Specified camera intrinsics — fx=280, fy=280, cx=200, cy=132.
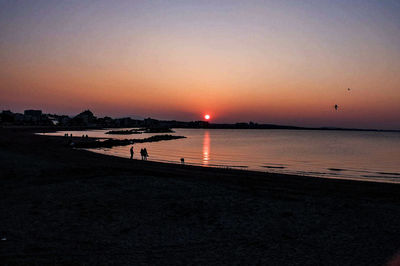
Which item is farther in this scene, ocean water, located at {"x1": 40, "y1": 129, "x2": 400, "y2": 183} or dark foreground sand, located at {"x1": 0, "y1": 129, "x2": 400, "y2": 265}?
ocean water, located at {"x1": 40, "y1": 129, "x2": 400, "y2": 183}

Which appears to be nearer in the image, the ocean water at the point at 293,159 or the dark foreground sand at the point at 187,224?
the dark foreground sand at the point at 187,224

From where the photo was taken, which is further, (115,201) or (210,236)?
(115,201)

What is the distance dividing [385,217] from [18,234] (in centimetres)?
1553

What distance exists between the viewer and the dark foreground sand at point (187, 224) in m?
8.80

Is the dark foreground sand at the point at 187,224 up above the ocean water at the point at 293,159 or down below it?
above

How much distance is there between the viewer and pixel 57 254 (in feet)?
27.9

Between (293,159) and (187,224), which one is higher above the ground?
(187,224)

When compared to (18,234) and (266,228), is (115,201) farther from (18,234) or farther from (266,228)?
(266,228)

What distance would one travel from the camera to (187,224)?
38.6 feet

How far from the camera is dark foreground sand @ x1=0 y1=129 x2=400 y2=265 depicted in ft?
28.9

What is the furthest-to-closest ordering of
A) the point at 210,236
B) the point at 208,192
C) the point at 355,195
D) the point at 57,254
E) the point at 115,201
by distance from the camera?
1. the point at 355,195
2. the point at 208,192
3. the point at 115,201
4. the point at 210,236
5. the point at 57,254

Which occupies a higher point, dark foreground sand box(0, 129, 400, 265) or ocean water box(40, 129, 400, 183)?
dark foreground sand box(0, 129, 400, 265)

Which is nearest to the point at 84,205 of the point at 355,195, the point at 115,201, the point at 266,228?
the point at 115,201

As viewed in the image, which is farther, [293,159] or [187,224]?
[293,159]
